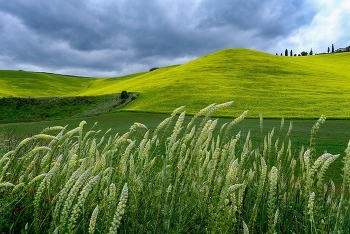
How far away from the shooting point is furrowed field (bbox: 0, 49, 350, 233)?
2.32 metres

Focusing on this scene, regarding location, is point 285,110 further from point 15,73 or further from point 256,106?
point 15,73

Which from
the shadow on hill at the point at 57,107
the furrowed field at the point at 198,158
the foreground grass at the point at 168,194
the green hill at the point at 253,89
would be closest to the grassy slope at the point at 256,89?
the green hill at the point at 253,89

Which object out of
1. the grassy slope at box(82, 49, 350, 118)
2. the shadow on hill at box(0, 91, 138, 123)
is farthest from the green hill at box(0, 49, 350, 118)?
the shadow on hill at box(0, 91, 138, 123)

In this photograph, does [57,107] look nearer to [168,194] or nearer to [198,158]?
[198,158]

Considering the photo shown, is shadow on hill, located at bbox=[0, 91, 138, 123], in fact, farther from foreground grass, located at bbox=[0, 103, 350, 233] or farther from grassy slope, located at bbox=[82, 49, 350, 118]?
foreground grass, located at bbox=[0, 103, 350, 233]

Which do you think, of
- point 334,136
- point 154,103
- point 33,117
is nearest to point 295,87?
point 154,103

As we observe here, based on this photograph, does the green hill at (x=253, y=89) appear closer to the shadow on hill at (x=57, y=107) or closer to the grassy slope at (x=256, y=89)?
the grassy slope at (x=256, y=89)

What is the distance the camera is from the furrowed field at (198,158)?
232cm

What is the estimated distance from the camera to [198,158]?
130 inches

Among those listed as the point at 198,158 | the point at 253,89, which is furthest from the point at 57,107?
the point at 198,158

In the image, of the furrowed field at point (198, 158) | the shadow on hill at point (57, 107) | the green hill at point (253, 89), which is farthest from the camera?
the shadow on hill at point (57, 107)

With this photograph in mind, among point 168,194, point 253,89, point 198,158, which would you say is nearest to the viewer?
point 168,194

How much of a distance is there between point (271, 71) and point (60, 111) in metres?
39.3

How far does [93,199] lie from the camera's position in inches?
119
